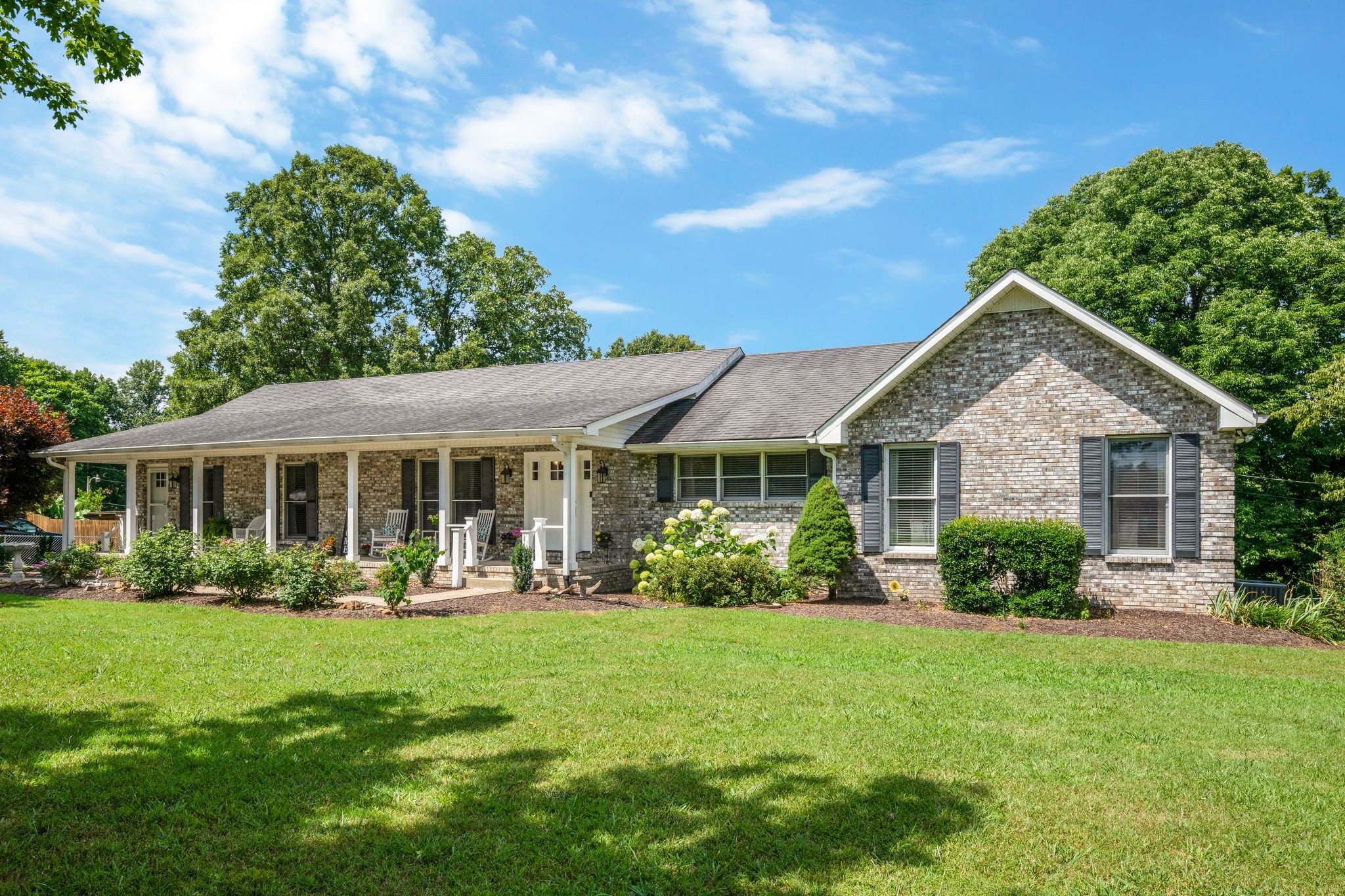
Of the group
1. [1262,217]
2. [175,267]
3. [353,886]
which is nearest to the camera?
[353,886]

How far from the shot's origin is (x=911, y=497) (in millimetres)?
14656

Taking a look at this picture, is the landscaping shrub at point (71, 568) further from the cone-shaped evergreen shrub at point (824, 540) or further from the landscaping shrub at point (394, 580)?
the cone-shaped evergreen shrub at point (824, 540)

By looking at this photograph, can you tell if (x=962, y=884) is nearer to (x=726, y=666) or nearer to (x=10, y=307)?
(x=726, y=666)

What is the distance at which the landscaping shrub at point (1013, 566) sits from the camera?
40.7ft

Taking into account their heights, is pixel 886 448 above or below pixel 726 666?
above

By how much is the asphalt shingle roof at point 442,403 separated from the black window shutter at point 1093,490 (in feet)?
25.5

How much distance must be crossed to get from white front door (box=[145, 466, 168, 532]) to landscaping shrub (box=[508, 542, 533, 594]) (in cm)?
1403

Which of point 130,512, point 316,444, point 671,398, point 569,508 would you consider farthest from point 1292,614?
point 130,512

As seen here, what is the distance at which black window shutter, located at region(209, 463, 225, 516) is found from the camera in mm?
22172

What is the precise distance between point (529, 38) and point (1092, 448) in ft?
34.6

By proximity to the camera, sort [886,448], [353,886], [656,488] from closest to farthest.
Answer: [353,886] < [886,448] < [656,488]

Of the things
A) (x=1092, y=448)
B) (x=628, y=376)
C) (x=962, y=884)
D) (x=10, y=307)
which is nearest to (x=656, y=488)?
(x=628, y=376)

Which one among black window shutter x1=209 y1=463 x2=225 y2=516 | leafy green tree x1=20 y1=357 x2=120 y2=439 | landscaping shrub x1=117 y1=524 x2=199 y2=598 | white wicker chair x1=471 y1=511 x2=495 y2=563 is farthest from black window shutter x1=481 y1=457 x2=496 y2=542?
leafy green tree x1=20 y1=357 x2=120 y2=439

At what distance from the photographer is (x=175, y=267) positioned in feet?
80.4
